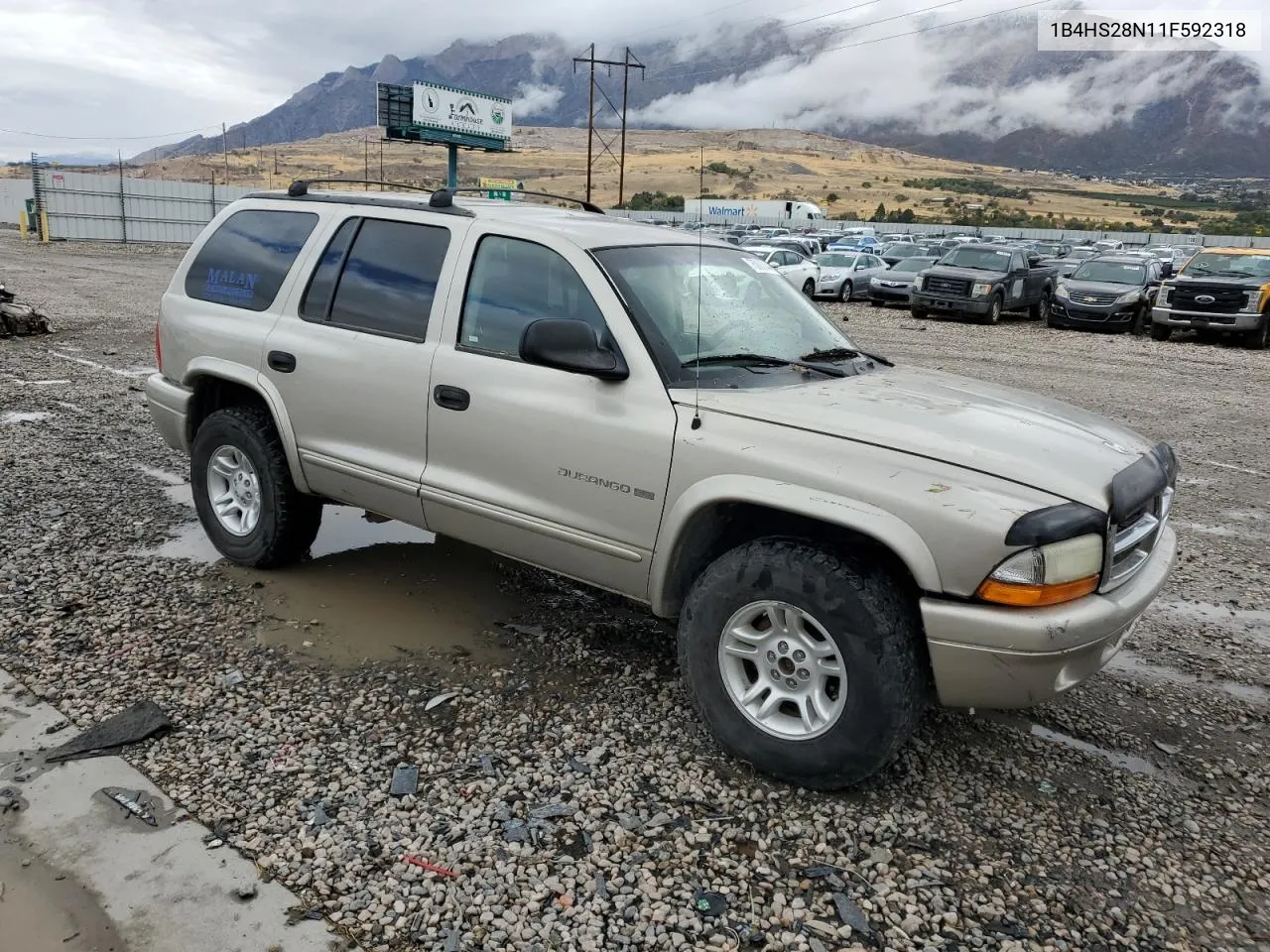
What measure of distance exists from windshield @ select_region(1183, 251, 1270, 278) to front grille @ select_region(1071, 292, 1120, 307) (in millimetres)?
1376

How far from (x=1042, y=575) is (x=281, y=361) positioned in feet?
11.2

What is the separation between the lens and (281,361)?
452cm

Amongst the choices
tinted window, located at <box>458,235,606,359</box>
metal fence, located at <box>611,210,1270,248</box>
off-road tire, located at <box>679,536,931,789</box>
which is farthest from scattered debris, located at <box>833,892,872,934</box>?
metal fence, located at <box>611,210,1270,248</box>

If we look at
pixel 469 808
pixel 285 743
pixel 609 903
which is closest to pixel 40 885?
pixel 285 743

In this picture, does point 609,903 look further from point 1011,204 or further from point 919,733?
point 1011,204

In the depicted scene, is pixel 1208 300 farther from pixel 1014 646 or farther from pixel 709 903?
pixel 709 903

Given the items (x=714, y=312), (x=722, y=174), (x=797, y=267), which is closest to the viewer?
(x=714, y=312)

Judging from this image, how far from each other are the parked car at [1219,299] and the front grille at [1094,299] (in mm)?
934

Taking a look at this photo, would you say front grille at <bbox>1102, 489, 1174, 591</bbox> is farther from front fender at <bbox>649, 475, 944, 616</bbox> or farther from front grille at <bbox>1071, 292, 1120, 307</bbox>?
front grille at <bbox>1071, 292, 1120, 307</bbox>

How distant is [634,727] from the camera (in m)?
3.65

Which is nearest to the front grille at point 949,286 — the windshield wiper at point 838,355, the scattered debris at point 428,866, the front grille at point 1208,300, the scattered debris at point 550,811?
the front grille at point 1208,300

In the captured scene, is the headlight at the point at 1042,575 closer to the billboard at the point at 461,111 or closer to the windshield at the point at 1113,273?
the windshield at the point at 1113,273

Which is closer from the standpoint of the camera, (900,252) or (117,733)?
(117,733)

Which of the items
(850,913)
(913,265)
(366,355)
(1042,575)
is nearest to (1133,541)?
(1042,575)
